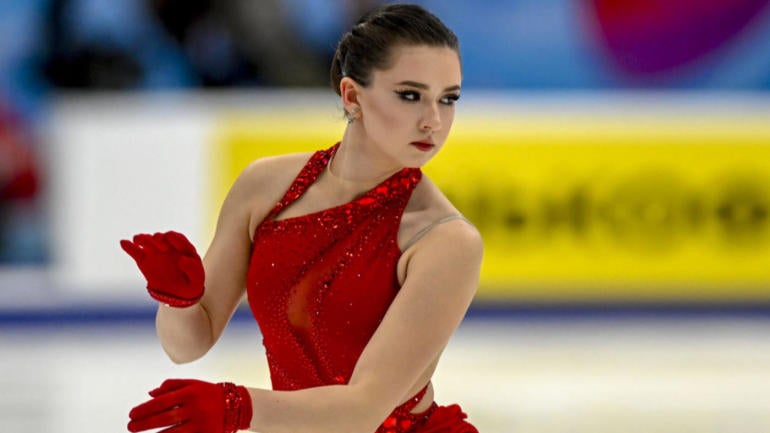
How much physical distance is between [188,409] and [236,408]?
0.09m

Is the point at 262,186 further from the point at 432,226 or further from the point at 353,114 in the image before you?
the point at 432,226

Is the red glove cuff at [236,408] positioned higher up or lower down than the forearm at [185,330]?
lower down

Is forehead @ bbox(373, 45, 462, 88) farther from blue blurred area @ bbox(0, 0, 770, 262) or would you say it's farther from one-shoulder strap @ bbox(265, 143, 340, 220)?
blue blurred area @ bbox(0, 0, 770, 262)

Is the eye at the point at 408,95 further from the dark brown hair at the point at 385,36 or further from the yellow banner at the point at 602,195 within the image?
the yellow banner at the point at 602,195

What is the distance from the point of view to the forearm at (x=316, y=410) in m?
1.84

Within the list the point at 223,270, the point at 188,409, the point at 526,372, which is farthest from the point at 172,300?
the point at 526,372

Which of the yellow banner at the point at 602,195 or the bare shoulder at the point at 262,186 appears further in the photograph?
the yellow banner at the point at 602,195

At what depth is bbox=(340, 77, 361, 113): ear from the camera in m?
2.06

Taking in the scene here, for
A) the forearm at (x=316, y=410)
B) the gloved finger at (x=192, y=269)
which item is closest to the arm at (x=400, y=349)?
the forearm at (x=316, y=410)

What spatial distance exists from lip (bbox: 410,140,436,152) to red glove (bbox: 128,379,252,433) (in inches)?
20.9

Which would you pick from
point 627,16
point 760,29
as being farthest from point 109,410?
point 760,29

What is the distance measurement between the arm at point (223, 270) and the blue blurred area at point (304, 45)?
5232mm

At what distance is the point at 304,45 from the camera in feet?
25.1

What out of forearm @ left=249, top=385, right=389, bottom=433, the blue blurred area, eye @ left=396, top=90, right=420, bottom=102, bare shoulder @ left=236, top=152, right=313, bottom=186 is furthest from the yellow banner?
forearm @ left=249, top=385, right=389, bottom=433
